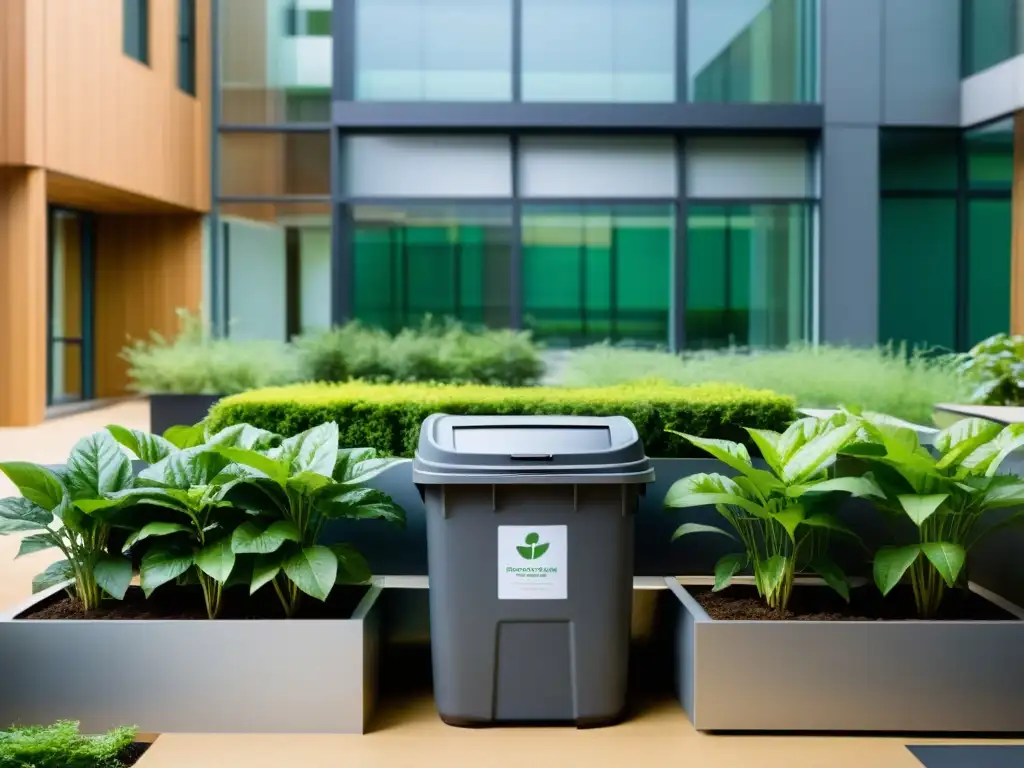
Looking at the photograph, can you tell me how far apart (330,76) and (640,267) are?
16.3ft

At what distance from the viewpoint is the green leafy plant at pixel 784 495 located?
3.51m

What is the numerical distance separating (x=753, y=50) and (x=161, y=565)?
11.8 m

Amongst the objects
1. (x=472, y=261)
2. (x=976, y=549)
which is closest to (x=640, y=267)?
(x=472, y=261)

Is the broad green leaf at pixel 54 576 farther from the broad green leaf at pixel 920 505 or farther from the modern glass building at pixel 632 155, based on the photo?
the modern glass building at pixel 632 155

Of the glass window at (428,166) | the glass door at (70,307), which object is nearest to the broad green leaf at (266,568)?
the glass window at (428,166)

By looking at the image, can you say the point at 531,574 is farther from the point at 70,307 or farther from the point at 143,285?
the point at 143,285

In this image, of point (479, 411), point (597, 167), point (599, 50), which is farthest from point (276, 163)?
point (479, 411)

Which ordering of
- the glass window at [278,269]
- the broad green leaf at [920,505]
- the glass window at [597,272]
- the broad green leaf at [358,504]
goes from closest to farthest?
the broad green leaf at [920,505] < the broad green leaf at [358,504] < the glass window at [597,272] < the glass window at [278,269]

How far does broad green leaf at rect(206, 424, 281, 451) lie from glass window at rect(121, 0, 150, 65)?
11713 millimetres

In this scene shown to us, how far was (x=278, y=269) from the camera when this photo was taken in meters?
15.2

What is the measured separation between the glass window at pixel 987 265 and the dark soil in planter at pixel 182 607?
12.2 metres

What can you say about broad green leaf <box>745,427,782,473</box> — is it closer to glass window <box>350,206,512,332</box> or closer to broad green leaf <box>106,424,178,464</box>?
broad green leaf <box>106,424,178,464</box>

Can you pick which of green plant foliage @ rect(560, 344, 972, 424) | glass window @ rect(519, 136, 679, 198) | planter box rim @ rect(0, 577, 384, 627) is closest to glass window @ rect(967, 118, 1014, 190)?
glass window @ rect(519, 136, 679, 198)

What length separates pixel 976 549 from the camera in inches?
163
